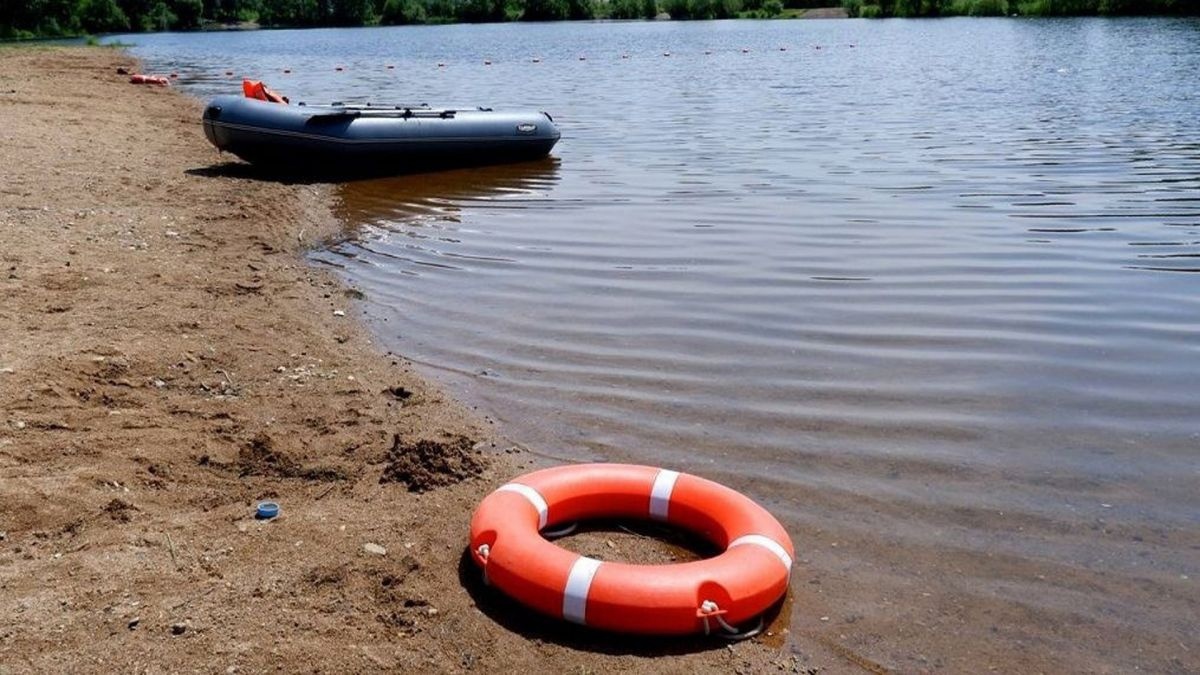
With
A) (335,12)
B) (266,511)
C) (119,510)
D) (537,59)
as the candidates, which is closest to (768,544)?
(266,511)

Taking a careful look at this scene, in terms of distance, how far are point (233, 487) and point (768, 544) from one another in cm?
223

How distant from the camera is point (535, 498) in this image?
3.90 meters

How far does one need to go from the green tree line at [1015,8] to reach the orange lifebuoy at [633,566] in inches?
2066

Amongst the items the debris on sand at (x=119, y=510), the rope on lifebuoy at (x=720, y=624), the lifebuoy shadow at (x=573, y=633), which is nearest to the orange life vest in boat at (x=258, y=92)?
the debris on sand at (x=119, y=510)

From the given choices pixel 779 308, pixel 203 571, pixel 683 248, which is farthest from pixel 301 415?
pixel 683 248

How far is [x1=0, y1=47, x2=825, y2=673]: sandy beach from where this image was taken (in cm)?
318

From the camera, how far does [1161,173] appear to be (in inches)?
428

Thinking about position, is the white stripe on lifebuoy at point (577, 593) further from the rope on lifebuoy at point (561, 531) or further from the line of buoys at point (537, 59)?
the line of buoys at point (537, 59)

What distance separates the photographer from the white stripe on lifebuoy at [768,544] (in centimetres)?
355

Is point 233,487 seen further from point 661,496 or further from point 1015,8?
point 1015,8

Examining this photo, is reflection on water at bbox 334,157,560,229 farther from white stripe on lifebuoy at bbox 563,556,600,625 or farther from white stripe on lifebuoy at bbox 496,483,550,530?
white stripe on lifebuoy at bbox 563,556,600,625

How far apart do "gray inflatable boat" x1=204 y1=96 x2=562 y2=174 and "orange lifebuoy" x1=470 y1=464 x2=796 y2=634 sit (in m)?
8.67

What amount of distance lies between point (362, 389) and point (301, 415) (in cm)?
46

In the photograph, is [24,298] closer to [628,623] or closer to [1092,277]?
[628,623]
